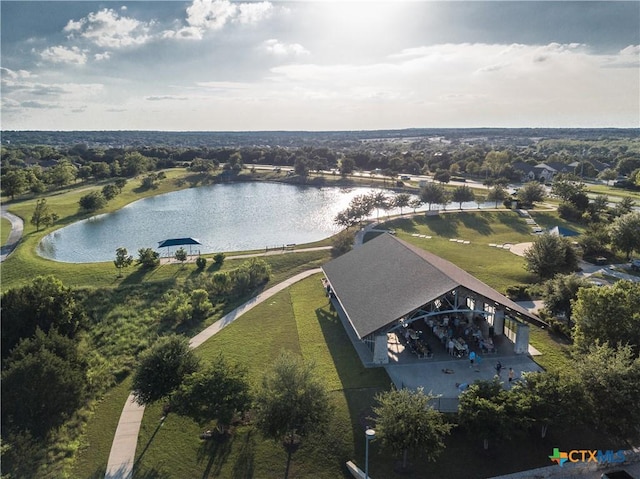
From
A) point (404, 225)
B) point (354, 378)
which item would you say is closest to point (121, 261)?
point (354, 378)

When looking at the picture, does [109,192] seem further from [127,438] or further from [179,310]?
[127,438]

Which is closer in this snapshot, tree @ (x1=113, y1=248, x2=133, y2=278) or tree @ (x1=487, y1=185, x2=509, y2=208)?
tree @ (x1=113, y1=248, x2=133, y2=278)

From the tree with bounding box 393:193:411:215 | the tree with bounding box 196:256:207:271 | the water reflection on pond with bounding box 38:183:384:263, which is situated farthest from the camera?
the tree with bounding box 393:193:411:215

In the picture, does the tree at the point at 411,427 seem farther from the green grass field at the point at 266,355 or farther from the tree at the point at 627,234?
the tree at the point at 627,234

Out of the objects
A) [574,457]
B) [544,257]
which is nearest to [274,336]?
[574,457]

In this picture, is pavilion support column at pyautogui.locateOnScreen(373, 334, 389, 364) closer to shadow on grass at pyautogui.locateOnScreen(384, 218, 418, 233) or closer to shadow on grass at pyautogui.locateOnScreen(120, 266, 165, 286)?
shadow on grass at pyautogui.locateOnScreen(120, 266, 165, 286)

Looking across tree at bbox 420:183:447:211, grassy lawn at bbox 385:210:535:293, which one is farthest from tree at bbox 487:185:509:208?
tree at bbox 420:183:447:211
